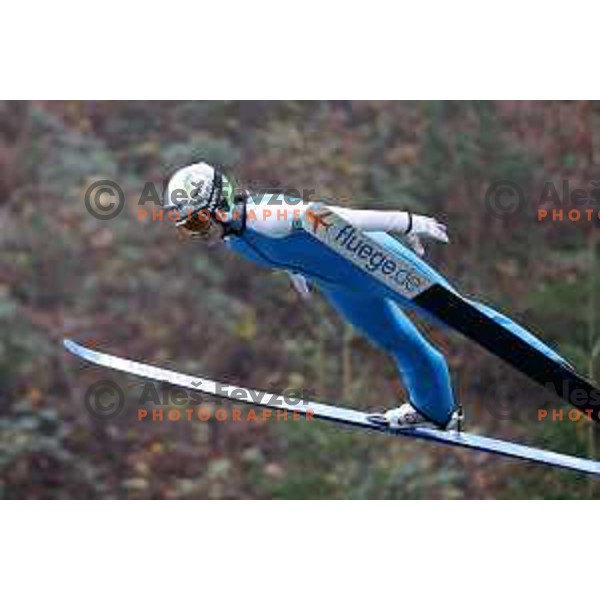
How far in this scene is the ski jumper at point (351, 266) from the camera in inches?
254

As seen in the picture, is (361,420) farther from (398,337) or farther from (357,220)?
(357,220)

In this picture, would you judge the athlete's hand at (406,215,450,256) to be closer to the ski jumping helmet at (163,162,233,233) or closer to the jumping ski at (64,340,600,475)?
the ski jumping helmet at (163,162,233,233)

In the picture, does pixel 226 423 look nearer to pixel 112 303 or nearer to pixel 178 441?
pixel 178 441

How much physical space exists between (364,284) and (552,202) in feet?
13.6

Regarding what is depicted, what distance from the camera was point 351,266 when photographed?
21.4ft

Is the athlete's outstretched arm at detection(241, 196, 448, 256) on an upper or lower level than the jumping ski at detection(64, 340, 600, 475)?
upper

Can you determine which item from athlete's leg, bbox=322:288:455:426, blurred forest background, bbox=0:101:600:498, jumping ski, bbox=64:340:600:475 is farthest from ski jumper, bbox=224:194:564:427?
blurred forest background, bbox=0:101:600:498

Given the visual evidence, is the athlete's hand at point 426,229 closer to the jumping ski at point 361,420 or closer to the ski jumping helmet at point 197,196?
the ski jumping helmet at point 197,196

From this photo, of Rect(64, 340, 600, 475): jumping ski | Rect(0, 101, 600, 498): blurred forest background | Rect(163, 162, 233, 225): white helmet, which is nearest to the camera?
Rect(163, 162, 233, 225): white helmet

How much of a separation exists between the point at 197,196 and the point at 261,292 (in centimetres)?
463

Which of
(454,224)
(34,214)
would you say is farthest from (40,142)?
(454,224)

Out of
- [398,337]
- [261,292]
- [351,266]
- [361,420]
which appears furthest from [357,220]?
[261,292]

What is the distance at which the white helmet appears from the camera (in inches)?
251

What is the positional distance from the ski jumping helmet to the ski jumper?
78mm
